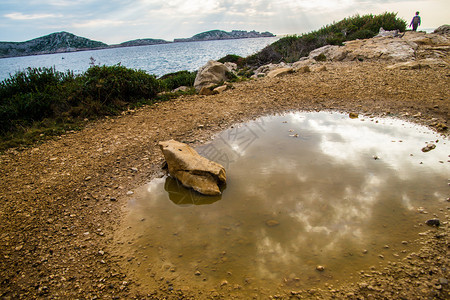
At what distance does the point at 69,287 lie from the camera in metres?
2.72

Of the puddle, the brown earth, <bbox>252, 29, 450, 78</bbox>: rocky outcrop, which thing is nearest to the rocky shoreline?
the brown earth

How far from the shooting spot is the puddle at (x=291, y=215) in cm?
283

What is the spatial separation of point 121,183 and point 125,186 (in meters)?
0.15

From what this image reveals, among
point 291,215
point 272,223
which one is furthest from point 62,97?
point 291,215

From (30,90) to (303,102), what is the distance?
10.6m

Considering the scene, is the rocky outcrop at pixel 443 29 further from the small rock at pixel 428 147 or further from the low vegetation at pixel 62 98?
the low vegetation at pixel 62 98

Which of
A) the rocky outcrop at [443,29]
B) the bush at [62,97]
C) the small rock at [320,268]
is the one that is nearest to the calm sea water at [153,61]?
the bush at [62,97]

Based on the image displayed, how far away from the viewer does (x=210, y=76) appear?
1227 cm

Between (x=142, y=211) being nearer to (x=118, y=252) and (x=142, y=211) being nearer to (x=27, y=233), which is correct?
(x=118, y=252)

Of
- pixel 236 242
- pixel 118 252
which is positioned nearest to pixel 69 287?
pixel 118 252

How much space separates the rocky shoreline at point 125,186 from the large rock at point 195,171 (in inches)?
27.1

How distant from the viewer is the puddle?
283 cm

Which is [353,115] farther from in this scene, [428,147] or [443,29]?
[443,29]

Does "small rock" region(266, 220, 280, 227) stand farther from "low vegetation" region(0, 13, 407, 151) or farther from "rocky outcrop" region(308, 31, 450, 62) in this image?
"rocky outcrop" region(308, 31, 450, 62)
